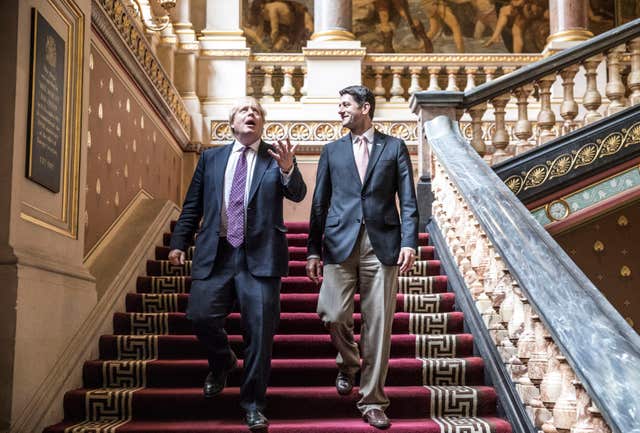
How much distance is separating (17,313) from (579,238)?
4305 mm

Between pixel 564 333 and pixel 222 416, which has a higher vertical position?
pixel 564 333

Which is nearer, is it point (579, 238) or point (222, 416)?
point (222, 416)

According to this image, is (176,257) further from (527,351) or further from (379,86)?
(379,86)

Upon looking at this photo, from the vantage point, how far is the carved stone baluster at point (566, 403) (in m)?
2.92

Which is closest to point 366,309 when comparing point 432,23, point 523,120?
point 523,120

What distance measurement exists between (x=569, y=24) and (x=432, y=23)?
2573 millimetres

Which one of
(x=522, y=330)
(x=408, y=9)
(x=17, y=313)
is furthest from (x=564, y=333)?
(x=408, y=9)

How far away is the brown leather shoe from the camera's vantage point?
3.68 m

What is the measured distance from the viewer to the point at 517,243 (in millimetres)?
3615

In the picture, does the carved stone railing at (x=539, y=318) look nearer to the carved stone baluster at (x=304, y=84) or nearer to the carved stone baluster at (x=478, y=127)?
the carved stone baluster at (x=478, y=127)

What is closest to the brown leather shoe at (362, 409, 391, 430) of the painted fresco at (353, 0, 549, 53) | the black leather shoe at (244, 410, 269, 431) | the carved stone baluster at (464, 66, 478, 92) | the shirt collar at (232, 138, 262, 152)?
the black leather shoe at (244, 410, 269, 431)

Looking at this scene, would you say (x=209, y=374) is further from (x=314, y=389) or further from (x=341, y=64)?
(x=341, y=64)

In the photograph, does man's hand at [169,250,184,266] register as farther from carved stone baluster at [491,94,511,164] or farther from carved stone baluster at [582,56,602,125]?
carved stone baluster at [582,56,602,125]

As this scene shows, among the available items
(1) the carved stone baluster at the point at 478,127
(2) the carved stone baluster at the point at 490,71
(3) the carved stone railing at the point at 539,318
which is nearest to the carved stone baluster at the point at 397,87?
(2) the carved stone baluster at the point at 490,71
